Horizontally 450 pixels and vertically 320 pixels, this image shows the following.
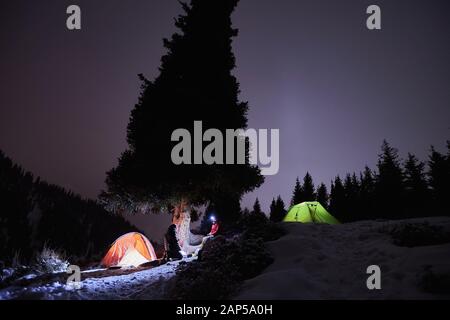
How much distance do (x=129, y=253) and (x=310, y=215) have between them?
10471mm

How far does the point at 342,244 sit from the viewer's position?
26.0ft

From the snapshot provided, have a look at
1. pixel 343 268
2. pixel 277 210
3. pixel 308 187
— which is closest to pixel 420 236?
pixel 343 268

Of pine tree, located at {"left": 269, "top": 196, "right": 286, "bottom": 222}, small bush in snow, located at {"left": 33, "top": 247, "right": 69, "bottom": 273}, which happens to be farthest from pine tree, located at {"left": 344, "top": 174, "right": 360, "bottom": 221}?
small bush in snow, located at {"left": 33, "top": 247, "right": 69, "bottom": 273}

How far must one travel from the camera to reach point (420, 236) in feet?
22.6

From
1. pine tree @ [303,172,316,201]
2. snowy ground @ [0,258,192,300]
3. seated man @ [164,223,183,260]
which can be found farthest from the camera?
pine tree @ [303,172,316,201]

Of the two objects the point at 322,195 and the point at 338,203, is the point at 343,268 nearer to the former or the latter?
the point at 338,203

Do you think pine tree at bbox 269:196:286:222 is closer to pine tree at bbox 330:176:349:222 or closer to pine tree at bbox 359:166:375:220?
pine tree at bbox 330:176:349:222

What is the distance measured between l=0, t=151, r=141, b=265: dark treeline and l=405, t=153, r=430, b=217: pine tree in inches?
1499

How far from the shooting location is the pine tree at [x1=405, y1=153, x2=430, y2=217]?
117ft

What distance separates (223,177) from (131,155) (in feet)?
A: 16.8

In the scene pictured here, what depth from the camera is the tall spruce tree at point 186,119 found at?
13.4 metres

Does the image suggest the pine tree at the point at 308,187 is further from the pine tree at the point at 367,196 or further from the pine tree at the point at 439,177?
the pine tree at the point at 439,177
